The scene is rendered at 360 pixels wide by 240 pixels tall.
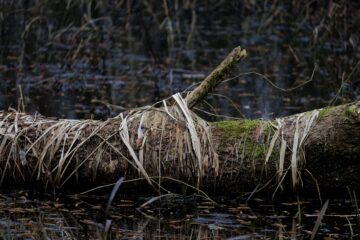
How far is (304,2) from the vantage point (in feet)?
41.1

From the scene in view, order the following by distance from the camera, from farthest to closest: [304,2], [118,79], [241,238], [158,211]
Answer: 1. [304,2]
2. [118,79]
3. [158,211]
4. [241,238]

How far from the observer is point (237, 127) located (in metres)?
5.57

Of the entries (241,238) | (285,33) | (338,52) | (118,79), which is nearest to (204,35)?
(285,33)

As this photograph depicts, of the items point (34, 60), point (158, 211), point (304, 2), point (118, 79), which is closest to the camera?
point (158, 211)

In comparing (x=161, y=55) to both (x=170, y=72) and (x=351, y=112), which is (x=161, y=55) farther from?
(x=351, y=112)

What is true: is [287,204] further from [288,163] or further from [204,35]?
[204,35]

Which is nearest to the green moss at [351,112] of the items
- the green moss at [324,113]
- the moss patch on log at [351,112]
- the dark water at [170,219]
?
the moss patch on log at [351,112]

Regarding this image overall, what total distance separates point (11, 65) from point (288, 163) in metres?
5.62

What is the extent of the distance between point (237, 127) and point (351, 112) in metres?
0.81

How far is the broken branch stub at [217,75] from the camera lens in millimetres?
5641

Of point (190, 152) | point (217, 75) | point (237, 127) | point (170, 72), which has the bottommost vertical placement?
point (190, 152)

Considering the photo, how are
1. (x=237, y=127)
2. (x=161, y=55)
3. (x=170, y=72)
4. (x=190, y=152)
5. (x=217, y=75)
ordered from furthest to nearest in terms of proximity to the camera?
(x=161, y=55), (x=170, y=72), (x=217, y=75), (x=237, y=127), (x=190, y=152)

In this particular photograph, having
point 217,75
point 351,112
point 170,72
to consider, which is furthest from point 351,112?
point 170,72

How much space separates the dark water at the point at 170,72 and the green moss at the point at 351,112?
0.60m
